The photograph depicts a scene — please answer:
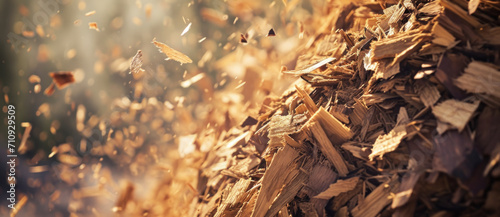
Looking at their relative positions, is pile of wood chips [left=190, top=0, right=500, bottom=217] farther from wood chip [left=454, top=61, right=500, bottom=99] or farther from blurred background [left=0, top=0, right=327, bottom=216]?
blurred background [left=0, top=0, right=327, bottom=216]

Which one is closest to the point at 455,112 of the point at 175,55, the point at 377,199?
the point at 377,199

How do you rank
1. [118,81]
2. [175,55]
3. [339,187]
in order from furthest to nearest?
[118,81] → [175,55] → [339,187]

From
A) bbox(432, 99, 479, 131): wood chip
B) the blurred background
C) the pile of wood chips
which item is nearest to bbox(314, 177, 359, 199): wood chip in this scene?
the pile of wood chips

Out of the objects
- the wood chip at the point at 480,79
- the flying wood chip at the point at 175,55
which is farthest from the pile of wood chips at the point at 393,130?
the flying wood chip at the point at 175,55

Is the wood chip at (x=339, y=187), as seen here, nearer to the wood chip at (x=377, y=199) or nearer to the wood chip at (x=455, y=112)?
the wood chip at (x=377, y=199)

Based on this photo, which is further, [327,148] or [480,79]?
[327,148]

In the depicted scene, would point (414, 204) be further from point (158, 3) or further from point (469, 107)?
point (158, 3)

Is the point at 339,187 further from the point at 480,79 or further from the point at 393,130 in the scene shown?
the point at 480,79
